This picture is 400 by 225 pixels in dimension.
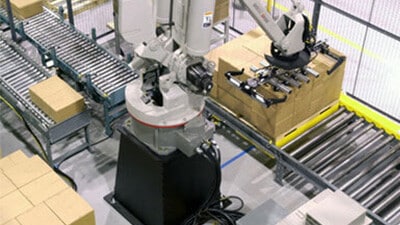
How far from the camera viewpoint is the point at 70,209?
8094 mm

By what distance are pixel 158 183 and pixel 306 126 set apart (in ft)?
8.58

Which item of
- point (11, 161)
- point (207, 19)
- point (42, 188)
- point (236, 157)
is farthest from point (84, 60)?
point (207, 19)

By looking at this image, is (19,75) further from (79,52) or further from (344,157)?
(344,157)

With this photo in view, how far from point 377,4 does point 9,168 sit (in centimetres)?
822

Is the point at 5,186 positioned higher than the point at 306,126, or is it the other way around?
the point at 5,186

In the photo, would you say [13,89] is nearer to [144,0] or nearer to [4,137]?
[4,137]

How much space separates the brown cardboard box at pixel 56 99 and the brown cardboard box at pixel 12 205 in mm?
1589

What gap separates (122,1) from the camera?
7.73 metres

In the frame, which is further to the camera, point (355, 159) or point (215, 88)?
point (215, 88)

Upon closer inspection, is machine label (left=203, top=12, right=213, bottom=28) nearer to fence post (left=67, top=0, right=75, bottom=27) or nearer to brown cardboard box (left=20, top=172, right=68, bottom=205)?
brown cardboard box (left=20, top=172, right=68, bottom=205)

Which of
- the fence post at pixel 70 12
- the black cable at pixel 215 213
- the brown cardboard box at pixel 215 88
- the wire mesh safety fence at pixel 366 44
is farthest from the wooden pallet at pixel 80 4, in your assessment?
the black cable at pixel 215 213

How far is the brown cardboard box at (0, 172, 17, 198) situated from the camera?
8.26 m

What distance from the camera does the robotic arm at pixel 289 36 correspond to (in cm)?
886

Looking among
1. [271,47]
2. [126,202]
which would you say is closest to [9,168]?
[126,202]
